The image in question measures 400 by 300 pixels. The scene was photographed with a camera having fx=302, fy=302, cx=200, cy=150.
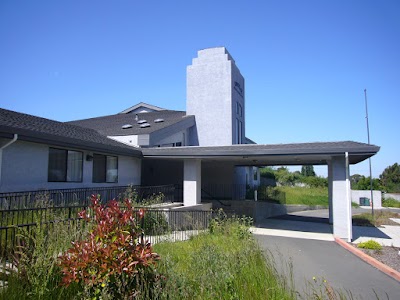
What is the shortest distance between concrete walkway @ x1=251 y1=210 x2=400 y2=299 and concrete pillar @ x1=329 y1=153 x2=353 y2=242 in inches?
24.3

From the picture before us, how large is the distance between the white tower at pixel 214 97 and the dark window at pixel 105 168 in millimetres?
9861

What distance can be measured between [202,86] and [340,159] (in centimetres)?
1437

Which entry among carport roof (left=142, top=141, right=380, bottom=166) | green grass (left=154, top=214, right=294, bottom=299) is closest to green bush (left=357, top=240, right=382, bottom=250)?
carport roof (left=142, top=141, right=380, bottom=166)

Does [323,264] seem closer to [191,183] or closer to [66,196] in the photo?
[191,183]

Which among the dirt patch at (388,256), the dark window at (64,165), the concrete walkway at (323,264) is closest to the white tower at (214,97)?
the concrete walkway at (323,264)

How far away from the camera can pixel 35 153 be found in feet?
36.0

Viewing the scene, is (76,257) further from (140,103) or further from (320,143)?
(140,103)

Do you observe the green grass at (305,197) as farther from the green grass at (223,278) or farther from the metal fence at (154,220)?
the green grass at (223,278)

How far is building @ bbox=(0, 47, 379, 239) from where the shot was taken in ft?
35.7

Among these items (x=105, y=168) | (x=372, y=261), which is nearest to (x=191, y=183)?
(x=105, y=168)

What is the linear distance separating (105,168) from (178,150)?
12.1 feet

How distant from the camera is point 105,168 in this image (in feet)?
48.8

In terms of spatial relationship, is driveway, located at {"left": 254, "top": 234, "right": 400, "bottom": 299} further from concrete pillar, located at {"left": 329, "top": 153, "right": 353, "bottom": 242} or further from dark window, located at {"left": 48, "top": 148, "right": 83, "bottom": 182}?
dark window, located at {"left": 48, "top": 148, "right": 83, "bottom": 182}

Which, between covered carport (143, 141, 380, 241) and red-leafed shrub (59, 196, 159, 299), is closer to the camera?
red-leafed shrub (59, 196, 159, 299)
